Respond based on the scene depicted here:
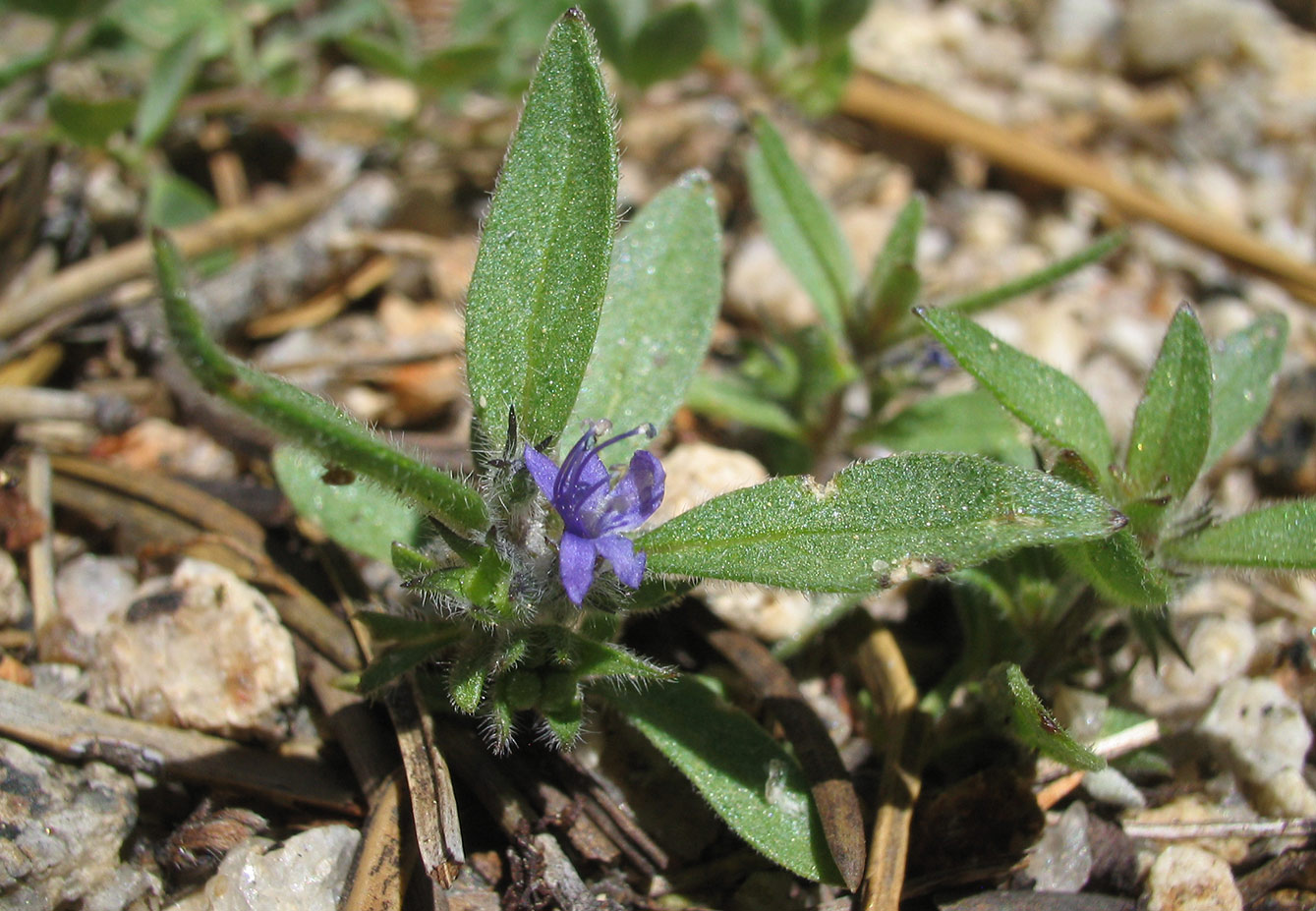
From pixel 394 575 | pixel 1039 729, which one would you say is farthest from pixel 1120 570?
pixel 394 575

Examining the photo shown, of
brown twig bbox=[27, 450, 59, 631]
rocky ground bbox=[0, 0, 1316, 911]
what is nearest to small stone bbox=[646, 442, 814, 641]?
rocky ground bbox=[0, 0, 1316, 911]

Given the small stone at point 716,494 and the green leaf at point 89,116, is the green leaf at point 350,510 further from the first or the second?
the green leaf at point 89,116

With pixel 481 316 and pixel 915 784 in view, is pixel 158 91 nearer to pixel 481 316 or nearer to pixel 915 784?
pixel 481 316

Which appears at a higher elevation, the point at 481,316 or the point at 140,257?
the point at 481,316

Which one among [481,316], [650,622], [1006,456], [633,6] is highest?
[633,6]

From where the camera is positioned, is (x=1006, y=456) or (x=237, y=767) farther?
(x=1006, y=456)

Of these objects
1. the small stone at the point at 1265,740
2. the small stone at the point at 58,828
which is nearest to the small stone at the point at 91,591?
the small stone at the point at 58,828

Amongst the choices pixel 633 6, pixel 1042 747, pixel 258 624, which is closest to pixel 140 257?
pixel 258 624
